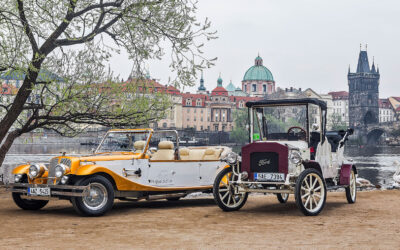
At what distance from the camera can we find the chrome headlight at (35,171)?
1124 centimetres

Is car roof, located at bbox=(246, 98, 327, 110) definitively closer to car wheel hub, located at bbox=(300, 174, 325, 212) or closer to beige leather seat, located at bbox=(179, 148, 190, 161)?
car wheel hub, located at bbox=(300, 174, 325, 212)

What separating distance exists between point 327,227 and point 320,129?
3279 millimetres

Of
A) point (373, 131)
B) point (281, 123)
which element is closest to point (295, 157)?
point (281, 123)

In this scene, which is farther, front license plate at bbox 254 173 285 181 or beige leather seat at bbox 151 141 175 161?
beige leather seat at bbox 151 141 175 161

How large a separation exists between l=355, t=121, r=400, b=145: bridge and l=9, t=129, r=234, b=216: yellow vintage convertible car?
148228 millimetres

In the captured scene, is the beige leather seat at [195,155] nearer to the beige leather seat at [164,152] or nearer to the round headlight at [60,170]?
the beige leather seat at [164,152]

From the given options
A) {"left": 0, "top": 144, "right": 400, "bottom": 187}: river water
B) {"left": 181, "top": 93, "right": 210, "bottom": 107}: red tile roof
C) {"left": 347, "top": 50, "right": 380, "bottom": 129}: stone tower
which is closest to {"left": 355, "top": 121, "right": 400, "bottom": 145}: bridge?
{"left": 347, "top": 50, "right": 380, "bottom": 129}: stone tower

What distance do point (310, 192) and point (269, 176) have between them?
85cm

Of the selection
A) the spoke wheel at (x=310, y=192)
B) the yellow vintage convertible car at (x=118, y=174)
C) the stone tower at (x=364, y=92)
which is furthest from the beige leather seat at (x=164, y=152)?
the stone tower at (x=364, y=92)

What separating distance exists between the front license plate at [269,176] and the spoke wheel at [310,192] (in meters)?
0.45

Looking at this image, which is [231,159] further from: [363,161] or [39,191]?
[363,161]

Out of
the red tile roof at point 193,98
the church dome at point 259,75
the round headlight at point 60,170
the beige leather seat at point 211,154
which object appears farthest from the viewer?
the church dome at point 259,75

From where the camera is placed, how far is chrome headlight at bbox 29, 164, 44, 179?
36.9 feet

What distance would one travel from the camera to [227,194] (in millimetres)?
11781
